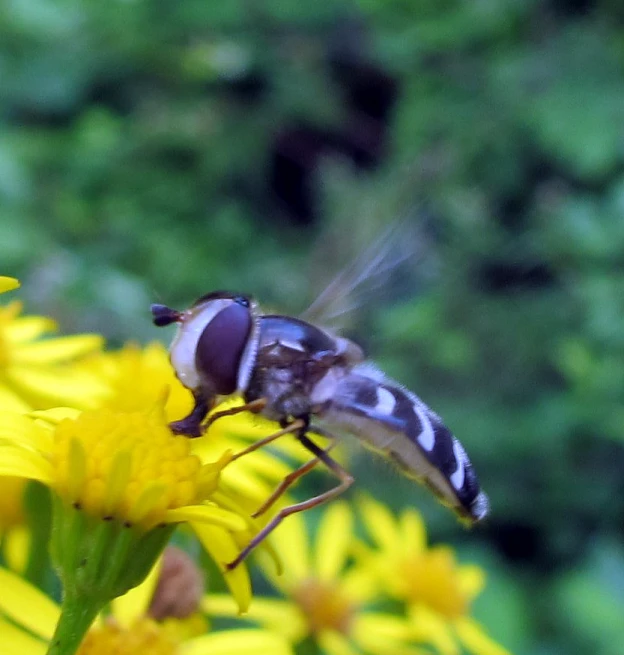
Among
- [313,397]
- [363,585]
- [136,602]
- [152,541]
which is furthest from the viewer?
[363,585]

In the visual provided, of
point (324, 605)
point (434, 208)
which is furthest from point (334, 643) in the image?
point (434, 208)

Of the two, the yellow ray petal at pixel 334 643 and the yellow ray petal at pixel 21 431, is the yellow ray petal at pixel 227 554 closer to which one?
the yellow ray petal at pixel 21 431

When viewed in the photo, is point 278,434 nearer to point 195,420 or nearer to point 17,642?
point 195,420

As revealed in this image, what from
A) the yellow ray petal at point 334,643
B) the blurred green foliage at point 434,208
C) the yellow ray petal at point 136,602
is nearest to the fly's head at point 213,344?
the yellow ray petal at point 136,602

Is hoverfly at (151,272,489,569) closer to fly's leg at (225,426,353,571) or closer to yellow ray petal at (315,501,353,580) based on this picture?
fly's leg at (225,426,353,571)

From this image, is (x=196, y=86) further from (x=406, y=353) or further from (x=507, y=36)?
(x=406, y=353)

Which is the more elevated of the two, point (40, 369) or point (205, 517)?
point (205, 517)
